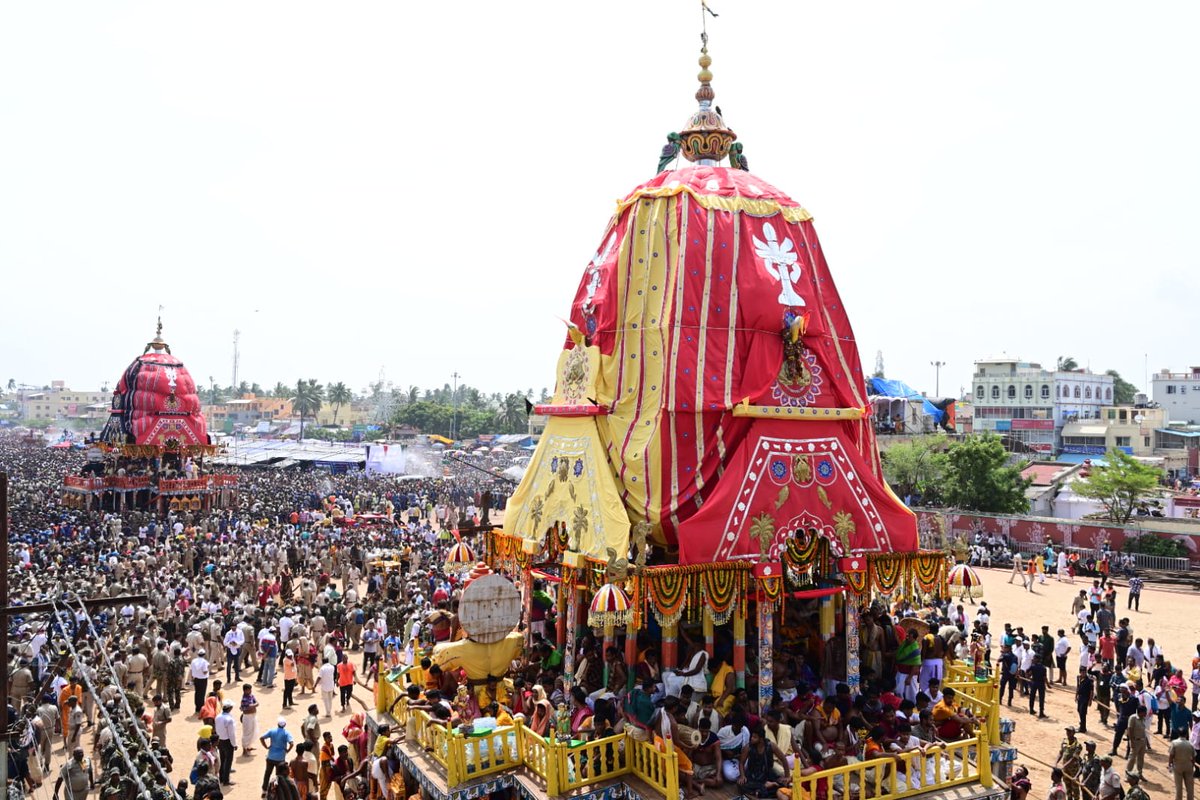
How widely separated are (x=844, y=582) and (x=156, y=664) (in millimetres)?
12352

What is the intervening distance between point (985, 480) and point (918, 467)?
18.5ft

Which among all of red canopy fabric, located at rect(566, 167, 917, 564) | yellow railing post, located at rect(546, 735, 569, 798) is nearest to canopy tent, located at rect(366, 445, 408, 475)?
red canopy fabric, located at rect(566, 167, 917, 564)

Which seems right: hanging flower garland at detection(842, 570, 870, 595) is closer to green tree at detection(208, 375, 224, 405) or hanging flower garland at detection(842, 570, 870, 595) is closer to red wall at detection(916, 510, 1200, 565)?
red wall at detection(916, 510, 1200, 565)

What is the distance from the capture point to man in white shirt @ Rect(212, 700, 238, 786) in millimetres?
12562

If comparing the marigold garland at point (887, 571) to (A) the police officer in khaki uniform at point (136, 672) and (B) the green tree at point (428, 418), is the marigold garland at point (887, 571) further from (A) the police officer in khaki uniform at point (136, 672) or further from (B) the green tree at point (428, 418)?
(B) the green tree at point (428, 418)

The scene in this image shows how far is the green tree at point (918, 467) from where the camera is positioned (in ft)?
139

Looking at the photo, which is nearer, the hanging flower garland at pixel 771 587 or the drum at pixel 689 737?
the drum at pixel 689 737

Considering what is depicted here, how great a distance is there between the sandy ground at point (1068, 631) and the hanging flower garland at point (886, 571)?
14.1 feet

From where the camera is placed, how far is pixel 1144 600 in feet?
86.1

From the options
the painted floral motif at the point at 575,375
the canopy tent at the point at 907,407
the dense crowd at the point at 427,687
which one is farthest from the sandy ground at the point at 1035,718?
the canopy tent at the point at 907,407

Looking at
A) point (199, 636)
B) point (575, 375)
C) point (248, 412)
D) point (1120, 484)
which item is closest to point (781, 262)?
point (575, 375)

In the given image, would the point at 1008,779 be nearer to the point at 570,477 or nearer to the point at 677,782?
the point at 677,782

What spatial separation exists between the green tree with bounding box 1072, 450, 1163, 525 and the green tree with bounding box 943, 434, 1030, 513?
3.09 meters

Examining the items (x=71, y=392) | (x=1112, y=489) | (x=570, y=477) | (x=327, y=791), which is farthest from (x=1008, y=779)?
(x=71, y=392)
